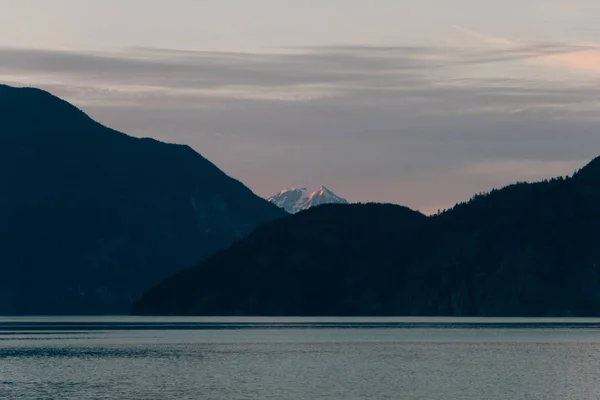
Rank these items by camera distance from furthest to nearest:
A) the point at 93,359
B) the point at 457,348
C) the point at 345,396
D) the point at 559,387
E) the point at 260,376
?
the point at 457,348, the point at 93,359, the point at 260,376, the point at 559,387, the point at 345,396

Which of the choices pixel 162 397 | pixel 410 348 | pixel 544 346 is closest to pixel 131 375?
pixel 162 397

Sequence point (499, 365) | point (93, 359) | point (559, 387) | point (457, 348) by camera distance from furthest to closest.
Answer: point (457, 348) → point (93, 359) → point (499, 365) → point (559, 387)

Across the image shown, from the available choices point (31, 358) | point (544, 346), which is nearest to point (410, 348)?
point (544, 346)

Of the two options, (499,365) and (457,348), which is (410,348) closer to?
(457,348)

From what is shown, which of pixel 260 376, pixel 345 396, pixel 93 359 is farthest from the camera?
pixel 93 359

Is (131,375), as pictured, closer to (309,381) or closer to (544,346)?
(309,381)

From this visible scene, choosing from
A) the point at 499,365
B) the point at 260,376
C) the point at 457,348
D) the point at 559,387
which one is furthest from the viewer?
the point at 457,348

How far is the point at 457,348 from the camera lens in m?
191

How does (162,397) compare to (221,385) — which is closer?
(162,397)

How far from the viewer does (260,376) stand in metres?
135

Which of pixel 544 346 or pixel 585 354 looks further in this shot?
pixel 544 346

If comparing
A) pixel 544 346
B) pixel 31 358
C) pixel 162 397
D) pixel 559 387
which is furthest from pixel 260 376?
pixel 544 346

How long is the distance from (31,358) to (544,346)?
268 ft

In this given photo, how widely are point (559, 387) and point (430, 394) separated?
15.4 m
